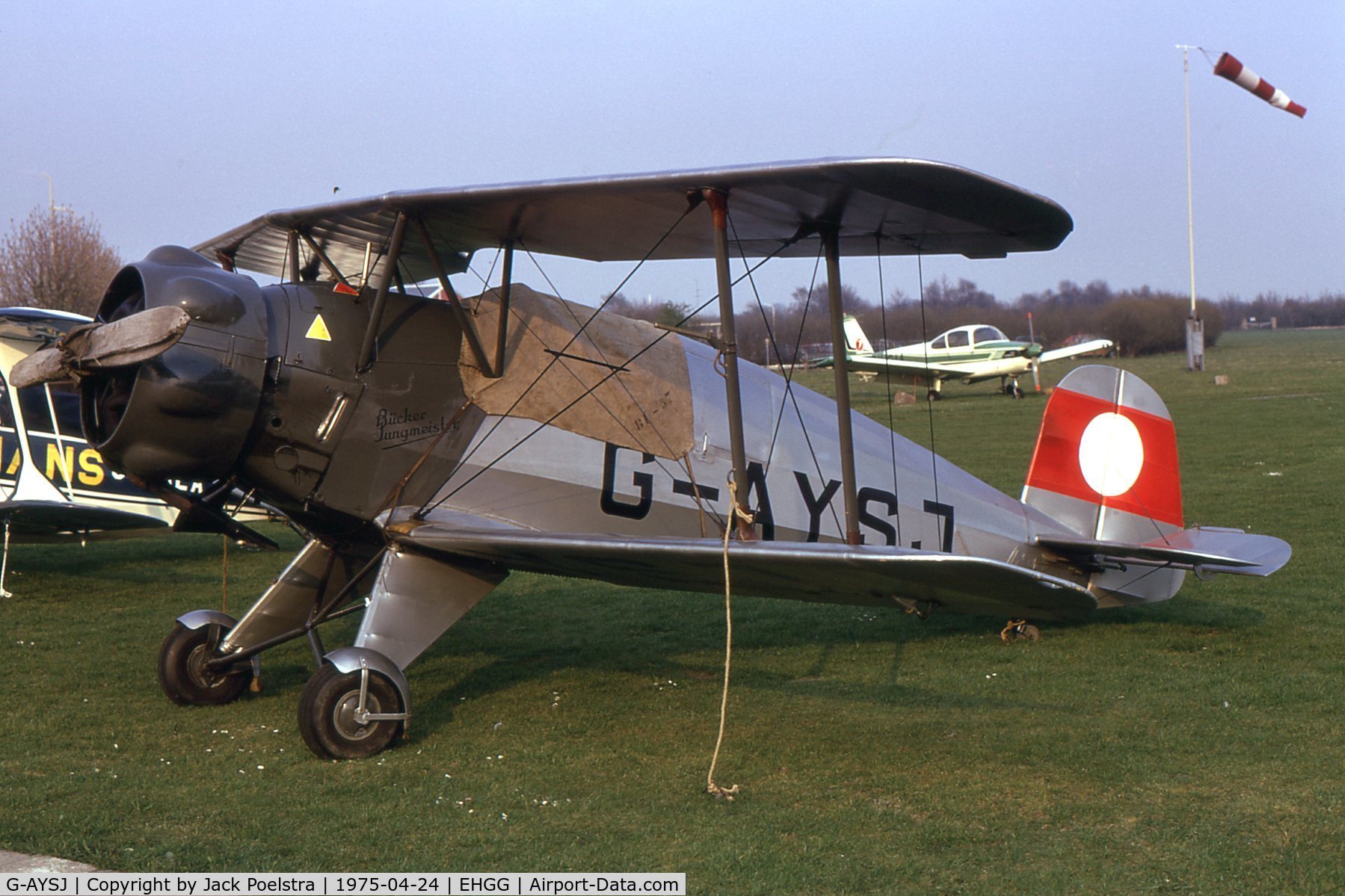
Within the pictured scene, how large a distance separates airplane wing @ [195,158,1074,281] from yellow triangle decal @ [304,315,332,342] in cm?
55

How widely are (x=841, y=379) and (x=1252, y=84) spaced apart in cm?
1091

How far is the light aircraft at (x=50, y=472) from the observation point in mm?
8961

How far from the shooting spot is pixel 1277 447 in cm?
1712

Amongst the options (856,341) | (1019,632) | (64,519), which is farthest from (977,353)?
(64,519)

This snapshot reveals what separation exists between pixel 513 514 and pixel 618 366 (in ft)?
3.15

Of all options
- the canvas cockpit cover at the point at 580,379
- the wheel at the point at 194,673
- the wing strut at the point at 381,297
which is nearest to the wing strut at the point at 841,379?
the canvas cockpit cover at the point at 580,379

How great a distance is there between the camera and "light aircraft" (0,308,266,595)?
8961 mm

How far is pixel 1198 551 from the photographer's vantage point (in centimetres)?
610

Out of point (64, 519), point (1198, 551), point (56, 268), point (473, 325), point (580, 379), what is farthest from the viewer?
point (56, 268)

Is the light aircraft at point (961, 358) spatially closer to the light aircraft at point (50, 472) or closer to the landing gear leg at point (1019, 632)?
the light aircraft at point (50, 472)

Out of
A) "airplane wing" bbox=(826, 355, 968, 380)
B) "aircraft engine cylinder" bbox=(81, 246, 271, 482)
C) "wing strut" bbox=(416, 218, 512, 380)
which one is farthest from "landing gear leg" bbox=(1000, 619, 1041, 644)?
"airplane wing" bbox=(826, 355, 968, 380)

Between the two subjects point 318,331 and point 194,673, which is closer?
point 318,331

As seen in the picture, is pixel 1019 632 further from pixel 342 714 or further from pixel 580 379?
pixel 342 714

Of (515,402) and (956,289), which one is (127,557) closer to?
(515,402)
